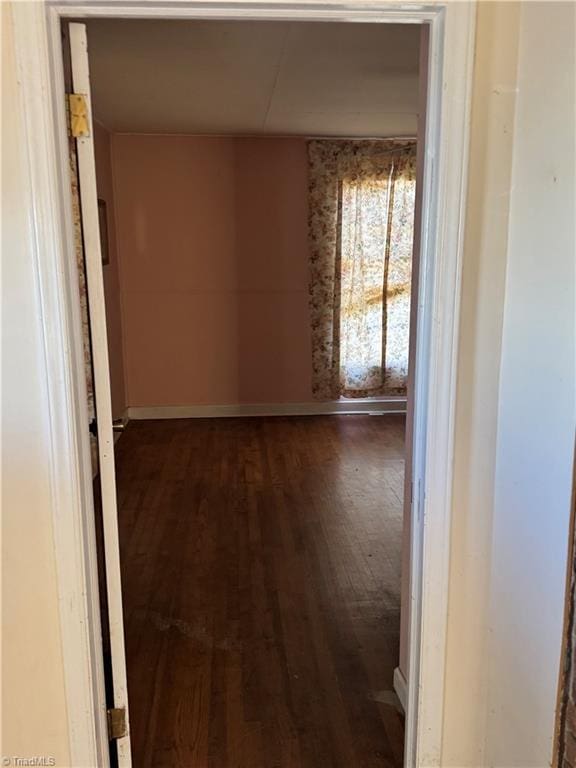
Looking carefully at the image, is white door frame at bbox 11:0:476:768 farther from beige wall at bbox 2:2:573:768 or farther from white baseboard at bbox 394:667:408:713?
white baseboard at bbox 394:667:408:713

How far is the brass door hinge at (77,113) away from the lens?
4.83 feet

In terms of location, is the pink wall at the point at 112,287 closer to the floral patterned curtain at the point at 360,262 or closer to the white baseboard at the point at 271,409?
the white baseboard at the point at 271,409

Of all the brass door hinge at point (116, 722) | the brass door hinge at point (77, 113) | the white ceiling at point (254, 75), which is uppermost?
the white ceiling at point (254, 75)

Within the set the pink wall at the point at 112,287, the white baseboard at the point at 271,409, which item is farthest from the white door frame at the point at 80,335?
the white baseboard at the point at 271,409

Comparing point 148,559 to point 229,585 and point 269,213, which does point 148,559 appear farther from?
point 269,213

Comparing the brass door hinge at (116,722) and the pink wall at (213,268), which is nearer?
the brass door hinge at (116,722)

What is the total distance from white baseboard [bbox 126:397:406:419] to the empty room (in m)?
0.02

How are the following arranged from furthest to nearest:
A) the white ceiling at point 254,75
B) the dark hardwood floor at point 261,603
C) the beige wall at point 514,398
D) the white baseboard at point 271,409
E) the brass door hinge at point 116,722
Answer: the white baseboard at point 271,409
the white ceiling at point 254,75
the dark hardwood floor at point 261,603
the brass door hinge at point 116,722
the beige wall at point 514,398

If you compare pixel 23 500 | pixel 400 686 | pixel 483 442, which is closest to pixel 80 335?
pixel 23 500

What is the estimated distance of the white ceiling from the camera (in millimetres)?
2621

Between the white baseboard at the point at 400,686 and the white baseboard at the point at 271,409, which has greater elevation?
the white baseboard at the point at 271,409

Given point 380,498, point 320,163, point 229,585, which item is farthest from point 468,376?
point 320,163

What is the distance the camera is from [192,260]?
219 inches

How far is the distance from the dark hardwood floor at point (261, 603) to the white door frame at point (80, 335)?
470 mm
